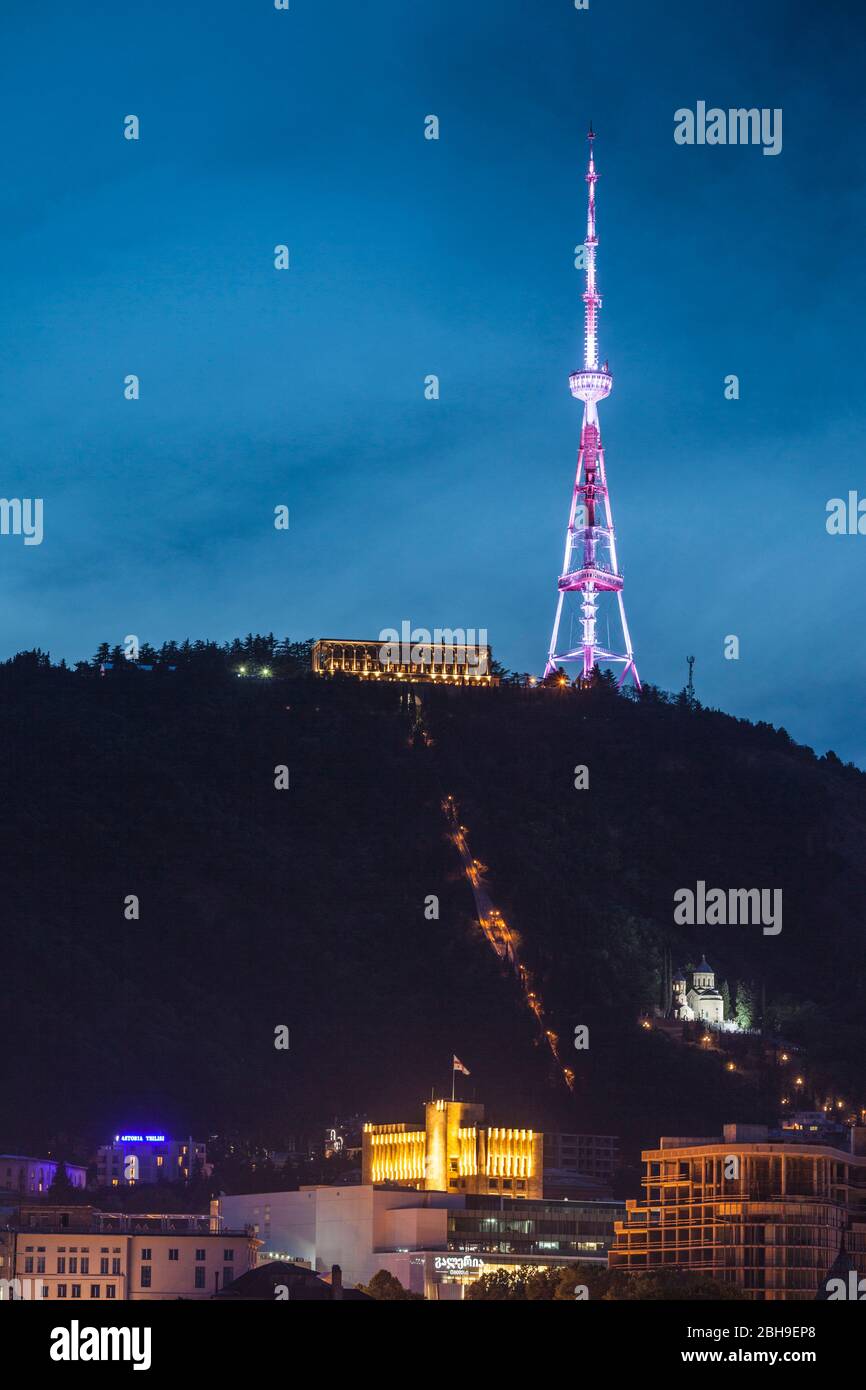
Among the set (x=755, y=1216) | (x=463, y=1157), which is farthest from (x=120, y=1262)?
(x=463, y=1157)

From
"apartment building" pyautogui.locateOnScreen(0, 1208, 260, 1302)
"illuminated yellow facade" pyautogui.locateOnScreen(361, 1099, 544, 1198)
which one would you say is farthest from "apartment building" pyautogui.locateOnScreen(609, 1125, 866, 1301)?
"illuminated yellow facade" pyautogui.locateOnScreen(361, 1099, 544, 1198)

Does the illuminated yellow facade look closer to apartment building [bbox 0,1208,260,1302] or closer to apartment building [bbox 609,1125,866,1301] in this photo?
apartment building [bbox 0,1208,260,1302]

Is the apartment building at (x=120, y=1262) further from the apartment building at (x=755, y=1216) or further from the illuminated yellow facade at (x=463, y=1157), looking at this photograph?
the illuminated yellow facade at (x=463, y=1157)

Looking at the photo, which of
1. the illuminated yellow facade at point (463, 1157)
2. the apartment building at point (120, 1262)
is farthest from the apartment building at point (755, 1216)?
the illuminated yellow facade at point (463, 1157)

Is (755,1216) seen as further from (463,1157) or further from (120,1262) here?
(463,1157)

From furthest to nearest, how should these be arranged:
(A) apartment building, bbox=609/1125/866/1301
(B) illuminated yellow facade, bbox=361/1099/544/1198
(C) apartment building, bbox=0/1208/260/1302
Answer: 1. (B) illuminated yellow facade, bbox=361/1099/544/1198
2. (C) apartment building, bbox=0/1208/260/1302
3. (A) apartment building, bbox=609/1125/866/1301

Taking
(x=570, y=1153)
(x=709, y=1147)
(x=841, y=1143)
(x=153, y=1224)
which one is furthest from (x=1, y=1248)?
(x=570, y=1153)

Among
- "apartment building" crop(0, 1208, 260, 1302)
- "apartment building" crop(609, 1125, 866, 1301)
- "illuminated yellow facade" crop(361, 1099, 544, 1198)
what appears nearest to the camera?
"apartment building" crop(609, 1125, 866, 1301)
